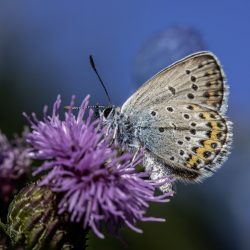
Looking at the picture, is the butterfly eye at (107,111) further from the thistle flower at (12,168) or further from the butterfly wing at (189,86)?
the thistle flower at (12,168)

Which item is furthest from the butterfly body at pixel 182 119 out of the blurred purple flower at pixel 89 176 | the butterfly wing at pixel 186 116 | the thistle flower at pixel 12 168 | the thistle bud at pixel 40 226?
the thistle bud at pixel 40 226

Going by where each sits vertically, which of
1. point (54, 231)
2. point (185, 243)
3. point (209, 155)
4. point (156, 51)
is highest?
point (156, 51)

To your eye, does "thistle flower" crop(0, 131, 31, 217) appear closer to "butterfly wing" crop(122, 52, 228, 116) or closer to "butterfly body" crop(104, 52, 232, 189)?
"butterfly body" crop(104, 52, 232, 189)

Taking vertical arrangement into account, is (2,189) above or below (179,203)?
above

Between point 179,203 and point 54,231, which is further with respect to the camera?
point 179,203

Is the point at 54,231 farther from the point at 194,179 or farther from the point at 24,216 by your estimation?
the point at 194,179

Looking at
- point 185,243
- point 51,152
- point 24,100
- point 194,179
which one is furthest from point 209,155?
point 24,100
